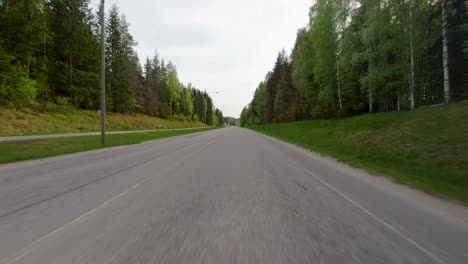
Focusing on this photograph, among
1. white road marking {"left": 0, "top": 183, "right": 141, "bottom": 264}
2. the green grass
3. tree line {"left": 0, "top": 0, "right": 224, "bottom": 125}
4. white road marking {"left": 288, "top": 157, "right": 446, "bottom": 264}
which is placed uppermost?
tree line {"left": 0, "top": 0, "right": 224, "bottom": 125}

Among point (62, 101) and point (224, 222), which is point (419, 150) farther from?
point (62, 101)

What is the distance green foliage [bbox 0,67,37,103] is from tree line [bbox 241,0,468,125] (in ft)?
109

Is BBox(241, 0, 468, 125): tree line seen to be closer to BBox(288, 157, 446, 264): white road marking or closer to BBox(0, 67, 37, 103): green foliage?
BBox(288, 157, 446, 264): white road marking

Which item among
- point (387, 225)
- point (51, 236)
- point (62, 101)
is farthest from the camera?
point (62, 101)

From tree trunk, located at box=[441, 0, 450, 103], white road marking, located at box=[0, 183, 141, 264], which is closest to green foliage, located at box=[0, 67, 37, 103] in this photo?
white road marking, located at box=[0, 183, 141, 264]

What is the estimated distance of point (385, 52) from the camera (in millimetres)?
23391

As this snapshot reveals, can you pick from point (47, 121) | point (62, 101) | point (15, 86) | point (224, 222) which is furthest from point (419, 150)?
point (62, 101)

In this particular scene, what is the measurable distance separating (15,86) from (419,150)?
34875 mm

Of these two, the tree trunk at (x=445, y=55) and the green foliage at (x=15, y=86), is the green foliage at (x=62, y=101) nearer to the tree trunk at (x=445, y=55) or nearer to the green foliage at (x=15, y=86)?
the green foliage at (x=15, y=86)

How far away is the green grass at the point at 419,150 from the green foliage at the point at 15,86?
102 ft

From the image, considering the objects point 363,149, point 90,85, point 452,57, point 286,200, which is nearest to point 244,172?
point 286,200

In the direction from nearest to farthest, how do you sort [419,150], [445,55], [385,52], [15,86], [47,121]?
[419,150] → [445,55] → [385,52] → [15,86] → [47,121]

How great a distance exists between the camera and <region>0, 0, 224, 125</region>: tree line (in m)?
25.8

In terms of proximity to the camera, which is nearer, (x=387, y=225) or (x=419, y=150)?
(x=387, y=225)
